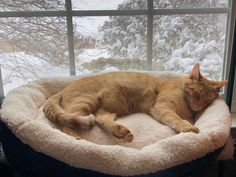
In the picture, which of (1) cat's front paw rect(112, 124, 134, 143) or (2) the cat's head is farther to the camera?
(2) the cat's head

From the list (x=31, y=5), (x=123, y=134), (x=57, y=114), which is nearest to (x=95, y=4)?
(x=31, y=5)

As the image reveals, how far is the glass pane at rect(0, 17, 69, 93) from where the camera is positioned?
1737 millimetres

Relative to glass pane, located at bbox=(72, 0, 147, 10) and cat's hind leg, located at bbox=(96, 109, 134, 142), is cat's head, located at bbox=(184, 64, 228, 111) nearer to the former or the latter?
cat's hind leg, located at bbox=(96, 109, 134, 142)

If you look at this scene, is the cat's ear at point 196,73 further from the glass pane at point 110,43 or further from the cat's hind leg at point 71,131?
the cat's hind leg at point 71,131

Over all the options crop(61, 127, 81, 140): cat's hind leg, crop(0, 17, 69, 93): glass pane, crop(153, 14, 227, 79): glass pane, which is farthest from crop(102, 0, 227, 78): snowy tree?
crop(61, 127, 81, 140): cat's hind leg

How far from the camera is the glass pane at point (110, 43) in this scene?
1781 mm

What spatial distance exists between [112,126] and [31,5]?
34.6 inches

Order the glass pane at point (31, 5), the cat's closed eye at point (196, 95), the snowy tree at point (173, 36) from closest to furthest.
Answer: the cat's closed eye at point (196, 95) → the glass pane at point (31, 5) → the snowy tree at point (173, 36)

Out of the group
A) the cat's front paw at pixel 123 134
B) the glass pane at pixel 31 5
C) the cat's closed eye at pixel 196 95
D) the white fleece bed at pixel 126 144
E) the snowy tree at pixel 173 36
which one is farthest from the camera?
the snowy tree at pixel 173 36

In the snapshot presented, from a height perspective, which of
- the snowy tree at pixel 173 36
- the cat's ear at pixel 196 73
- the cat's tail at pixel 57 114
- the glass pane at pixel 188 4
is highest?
the glass pane at pixel 188 4

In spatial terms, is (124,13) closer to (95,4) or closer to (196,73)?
(95,4)

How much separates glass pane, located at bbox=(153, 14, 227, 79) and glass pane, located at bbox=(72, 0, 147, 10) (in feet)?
0.42

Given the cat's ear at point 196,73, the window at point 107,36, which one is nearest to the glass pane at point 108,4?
the window at point 107,36

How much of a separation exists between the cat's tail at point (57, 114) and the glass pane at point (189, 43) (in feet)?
2.51
